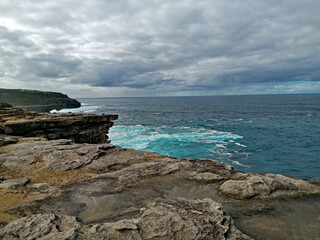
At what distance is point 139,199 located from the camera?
725 centimetres

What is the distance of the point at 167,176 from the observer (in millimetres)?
9375

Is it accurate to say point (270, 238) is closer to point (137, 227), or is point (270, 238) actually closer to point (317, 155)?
point (137, 227)

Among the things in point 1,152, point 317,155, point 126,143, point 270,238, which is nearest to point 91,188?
point 270,238

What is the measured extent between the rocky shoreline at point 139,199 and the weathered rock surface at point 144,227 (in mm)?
25

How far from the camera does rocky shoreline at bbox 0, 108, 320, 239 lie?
4949 millimetres

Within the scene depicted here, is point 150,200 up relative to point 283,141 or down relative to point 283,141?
up

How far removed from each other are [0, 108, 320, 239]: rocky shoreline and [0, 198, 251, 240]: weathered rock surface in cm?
2

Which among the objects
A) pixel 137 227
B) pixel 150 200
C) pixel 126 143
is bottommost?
pixel 126 143

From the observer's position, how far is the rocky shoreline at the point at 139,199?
4949mm

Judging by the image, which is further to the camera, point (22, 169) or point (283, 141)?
point (283, 141)

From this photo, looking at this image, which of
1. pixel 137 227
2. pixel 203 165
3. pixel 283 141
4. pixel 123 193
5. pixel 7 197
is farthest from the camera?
pixel 283 141

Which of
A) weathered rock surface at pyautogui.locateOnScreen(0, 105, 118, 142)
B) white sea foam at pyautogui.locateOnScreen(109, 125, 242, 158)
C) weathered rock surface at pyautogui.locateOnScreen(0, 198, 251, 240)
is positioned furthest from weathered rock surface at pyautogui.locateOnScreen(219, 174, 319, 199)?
white sea foam at pyautogui.locateOnScreen(109, 125, 242, 158)

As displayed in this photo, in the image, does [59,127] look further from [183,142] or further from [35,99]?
[35,99]

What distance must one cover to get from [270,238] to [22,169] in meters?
11.2
